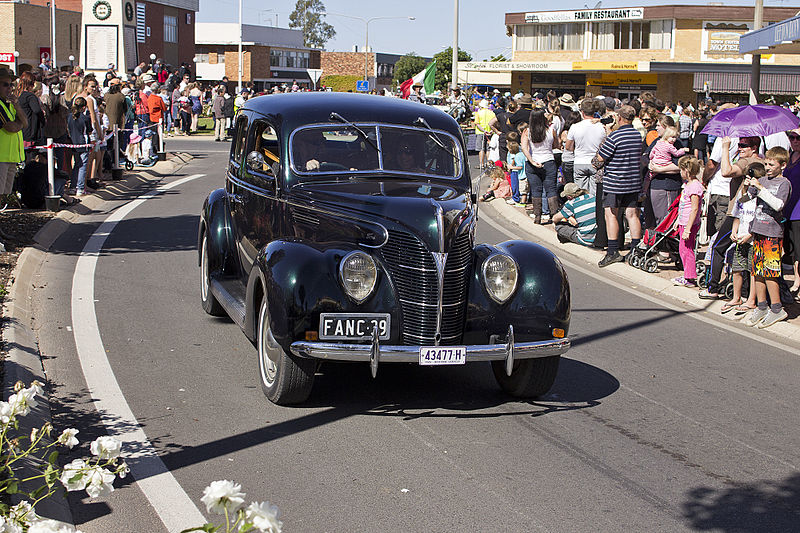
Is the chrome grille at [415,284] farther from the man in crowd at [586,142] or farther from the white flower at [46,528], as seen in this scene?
the man in crowd at [586,142]

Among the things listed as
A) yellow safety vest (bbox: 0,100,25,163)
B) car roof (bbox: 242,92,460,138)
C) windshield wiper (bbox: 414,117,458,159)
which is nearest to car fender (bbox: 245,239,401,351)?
car roof (bbox: 242,92,460,138)

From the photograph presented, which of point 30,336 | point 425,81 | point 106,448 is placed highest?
point 425,81

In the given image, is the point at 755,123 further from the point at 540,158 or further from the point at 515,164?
the point at 515,164

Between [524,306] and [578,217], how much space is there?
748 cm

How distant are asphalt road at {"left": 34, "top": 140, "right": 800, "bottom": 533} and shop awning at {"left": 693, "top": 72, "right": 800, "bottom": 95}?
56211mm

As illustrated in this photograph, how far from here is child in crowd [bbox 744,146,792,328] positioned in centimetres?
930

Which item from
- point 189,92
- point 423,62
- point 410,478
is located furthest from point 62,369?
point 423,62

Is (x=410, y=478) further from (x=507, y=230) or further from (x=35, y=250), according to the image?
(x=507, y=230)

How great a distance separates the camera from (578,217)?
13.8 m

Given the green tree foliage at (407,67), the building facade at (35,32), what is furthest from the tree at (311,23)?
the building facade at (35,32)

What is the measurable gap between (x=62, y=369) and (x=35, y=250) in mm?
4915

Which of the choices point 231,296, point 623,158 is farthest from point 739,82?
point 231,296

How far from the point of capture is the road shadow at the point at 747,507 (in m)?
4.84

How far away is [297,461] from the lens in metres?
5.54
